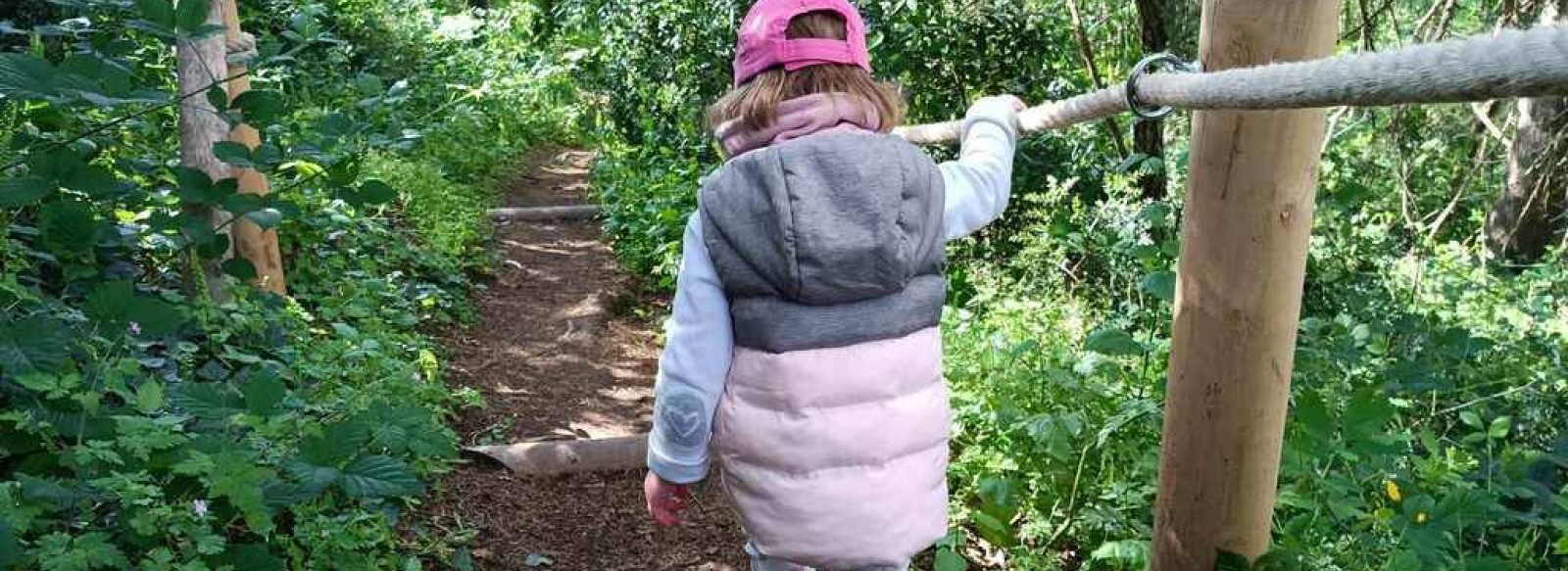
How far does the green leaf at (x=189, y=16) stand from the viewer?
260cm

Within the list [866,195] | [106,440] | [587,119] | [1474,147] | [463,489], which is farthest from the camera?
[587,119]

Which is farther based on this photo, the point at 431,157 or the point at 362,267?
the point at 431,157

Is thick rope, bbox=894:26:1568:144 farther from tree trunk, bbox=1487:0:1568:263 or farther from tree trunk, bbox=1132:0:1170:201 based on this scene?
tree trunk, bbox=1487:0:1568:263

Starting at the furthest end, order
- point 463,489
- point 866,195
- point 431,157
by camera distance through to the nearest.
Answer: point 431,157 < point 463,489 < point 866,195

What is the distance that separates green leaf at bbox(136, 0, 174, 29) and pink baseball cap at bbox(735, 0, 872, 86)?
1419 millimetres

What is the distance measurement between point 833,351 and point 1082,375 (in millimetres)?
1881

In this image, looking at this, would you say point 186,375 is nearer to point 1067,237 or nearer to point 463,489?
point 463,489

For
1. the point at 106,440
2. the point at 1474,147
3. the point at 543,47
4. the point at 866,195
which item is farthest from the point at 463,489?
the point at 543,47

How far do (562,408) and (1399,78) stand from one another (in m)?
4.16

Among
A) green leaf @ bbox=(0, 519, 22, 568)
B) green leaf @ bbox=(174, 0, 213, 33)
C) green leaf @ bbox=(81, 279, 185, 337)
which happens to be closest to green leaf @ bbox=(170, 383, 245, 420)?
green leaf @ bbox=(81, 279, 185, 337)

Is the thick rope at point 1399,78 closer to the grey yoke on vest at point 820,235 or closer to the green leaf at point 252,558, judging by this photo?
the grey yoke on vest at point 820,235

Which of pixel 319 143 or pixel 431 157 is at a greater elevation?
pixel 319 143

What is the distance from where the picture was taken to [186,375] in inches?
128

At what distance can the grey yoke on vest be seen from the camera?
6.39 feet
